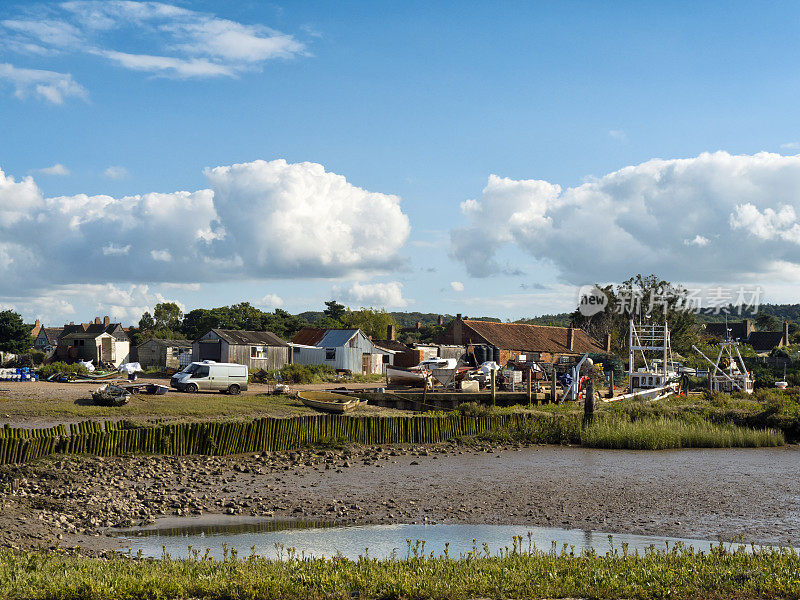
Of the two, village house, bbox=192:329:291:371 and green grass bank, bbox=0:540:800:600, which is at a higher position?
village house, bbox=192:329:291:371

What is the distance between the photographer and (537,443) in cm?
3503

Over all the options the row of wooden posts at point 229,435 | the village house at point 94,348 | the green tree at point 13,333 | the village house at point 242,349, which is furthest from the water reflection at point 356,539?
the green tree at point 13,333

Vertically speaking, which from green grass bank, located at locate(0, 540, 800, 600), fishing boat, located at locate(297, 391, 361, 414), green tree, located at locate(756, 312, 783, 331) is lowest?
fishing boat, located at locate(297, 391, 361, 414)

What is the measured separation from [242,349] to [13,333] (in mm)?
46638

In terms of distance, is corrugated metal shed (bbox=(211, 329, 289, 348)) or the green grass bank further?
corrugated metal shed (bbox=(211, 329, 289, 348))

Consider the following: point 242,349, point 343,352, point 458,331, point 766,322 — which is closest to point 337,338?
point 343,352

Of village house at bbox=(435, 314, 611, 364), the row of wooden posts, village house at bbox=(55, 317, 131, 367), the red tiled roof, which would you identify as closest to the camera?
the row of wooden posts

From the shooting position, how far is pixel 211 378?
1869 inches

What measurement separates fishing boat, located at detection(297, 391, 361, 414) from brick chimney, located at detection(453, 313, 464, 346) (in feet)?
113

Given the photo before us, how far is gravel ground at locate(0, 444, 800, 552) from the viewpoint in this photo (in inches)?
702

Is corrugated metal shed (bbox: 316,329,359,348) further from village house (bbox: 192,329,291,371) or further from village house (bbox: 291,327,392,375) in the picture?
village house (bbox: 192,329,291,371)

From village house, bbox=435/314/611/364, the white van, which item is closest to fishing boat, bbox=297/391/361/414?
the white van

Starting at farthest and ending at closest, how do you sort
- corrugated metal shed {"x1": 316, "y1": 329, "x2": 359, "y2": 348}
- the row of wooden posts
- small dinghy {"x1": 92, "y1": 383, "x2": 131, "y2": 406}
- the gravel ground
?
1. corrugated metal shed {"x1": 316, "y1": 329, "x2": 359, "y2": 348}
2. small dinghy {"x1": 92, "y1": 383, "x2": 131, "y2": 406}
3. the row of wooden posts
4. the gravel ground

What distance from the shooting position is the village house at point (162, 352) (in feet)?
269
